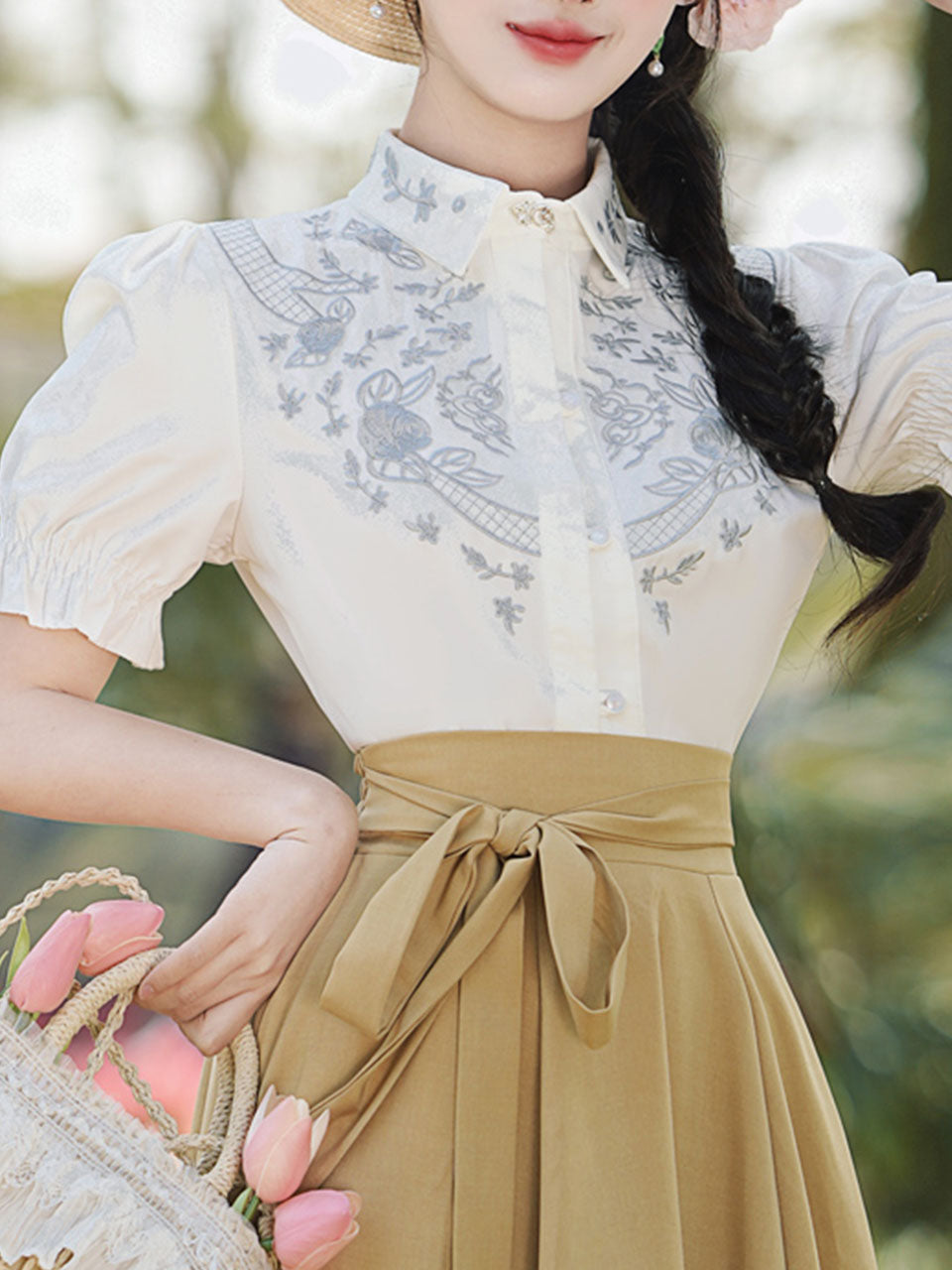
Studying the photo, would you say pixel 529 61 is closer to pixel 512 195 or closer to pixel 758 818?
pixel 512 195

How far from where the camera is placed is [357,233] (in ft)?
4.25

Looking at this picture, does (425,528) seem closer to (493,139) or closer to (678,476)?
Result: (678,476)

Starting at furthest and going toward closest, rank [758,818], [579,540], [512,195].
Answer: [758,818] < [512,195] < [579,540]

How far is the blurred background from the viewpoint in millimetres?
3010

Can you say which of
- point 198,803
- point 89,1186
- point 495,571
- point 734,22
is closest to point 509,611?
point 495,571

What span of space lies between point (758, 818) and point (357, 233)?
81.1 inches

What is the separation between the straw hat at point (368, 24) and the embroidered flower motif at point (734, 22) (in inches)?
10.1

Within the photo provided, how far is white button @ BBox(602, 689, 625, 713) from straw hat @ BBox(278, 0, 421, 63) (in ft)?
2.26

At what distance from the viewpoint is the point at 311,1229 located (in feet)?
3.09

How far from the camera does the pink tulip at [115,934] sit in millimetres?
1018

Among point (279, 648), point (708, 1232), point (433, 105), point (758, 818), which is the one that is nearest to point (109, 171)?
point (279, 648)

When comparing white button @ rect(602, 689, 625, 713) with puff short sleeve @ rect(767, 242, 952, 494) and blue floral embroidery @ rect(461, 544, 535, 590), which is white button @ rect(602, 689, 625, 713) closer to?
blue floral embroidery @ rect(461, 544, 535, 590)

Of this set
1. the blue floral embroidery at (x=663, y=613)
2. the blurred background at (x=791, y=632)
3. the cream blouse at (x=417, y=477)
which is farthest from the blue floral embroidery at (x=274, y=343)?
the blurred background at (x=791, y=632)

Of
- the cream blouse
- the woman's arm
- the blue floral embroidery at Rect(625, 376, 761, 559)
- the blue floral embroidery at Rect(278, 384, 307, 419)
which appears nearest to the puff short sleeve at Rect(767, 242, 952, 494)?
the cream blouse
